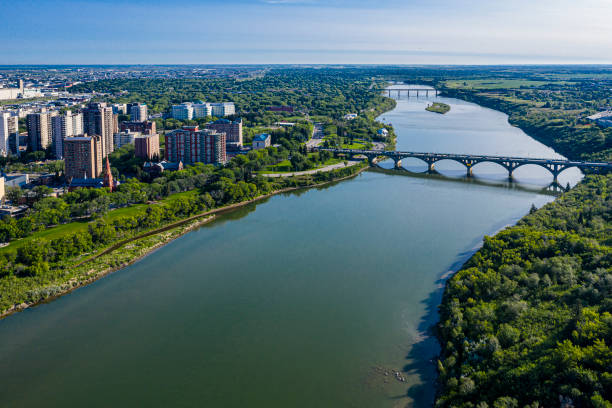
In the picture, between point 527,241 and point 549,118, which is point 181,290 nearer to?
point 527,241

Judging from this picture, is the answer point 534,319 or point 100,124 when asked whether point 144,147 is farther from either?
point 534,319

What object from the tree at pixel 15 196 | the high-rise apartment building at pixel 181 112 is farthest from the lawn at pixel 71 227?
the high-rise apartment building at pixel 181 112

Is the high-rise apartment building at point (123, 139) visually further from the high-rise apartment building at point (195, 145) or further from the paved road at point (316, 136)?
the paved road at point (316, 136)

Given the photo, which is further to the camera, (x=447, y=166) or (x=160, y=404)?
(x=447, y=166)

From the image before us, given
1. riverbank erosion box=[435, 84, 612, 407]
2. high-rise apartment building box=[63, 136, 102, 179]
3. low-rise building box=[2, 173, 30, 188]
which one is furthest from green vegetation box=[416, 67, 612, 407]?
low-rise building box=[2, 173, 30, 188]

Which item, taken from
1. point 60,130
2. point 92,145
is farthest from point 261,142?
point 60,130

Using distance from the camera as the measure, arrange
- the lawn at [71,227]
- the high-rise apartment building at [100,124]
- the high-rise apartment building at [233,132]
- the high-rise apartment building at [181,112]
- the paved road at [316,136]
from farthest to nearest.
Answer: the high-rise apartment building at [181,112] < the paved road at [316,136] < the high-rise apartment building at [233,132] < the high-rise apartment building at [100,124] < the lawn at [71,227]

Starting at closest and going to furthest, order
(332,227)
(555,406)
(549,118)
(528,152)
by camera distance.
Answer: (555,406) → (332,227) → (528,152) → (549,118)

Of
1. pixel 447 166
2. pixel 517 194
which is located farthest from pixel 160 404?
pixel 447 166
